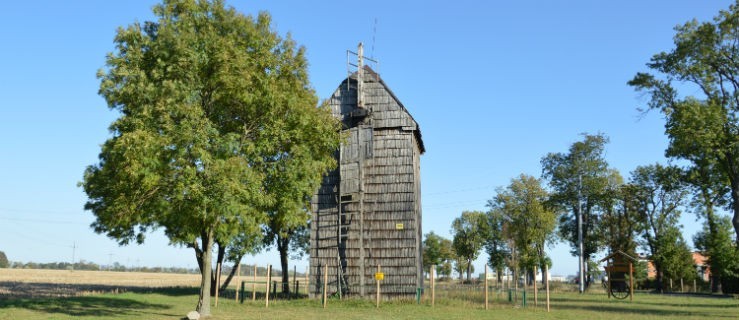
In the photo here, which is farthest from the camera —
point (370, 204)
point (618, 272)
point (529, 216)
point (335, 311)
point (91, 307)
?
point (529, 216)

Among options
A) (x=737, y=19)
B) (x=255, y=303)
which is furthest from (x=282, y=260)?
(x=737, y=19)

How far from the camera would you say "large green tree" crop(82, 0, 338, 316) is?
1842 centimetres

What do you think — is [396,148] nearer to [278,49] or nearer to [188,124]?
[278,49]

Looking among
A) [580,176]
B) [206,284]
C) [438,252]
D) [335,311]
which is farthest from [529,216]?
[438,252]

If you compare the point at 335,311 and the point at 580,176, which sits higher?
the point at 580,176

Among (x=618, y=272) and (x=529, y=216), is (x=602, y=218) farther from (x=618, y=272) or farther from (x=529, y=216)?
(x=618, y=272)

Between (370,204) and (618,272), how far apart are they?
2222 cm

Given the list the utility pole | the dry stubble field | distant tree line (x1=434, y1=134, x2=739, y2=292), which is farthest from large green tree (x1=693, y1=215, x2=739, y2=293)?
the dry stubble field

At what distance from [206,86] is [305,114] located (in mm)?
3676

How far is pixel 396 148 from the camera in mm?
30203

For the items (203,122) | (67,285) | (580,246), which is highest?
A: (203,122)

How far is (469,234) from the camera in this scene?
9306cm

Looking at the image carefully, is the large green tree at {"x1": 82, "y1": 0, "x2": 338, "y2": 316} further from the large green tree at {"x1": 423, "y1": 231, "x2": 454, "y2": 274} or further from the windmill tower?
the large green tree at {"x1": 423, "y1": 231, "x2": 454, "y2": 274}

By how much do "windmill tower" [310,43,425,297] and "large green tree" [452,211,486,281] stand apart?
6247 cm
